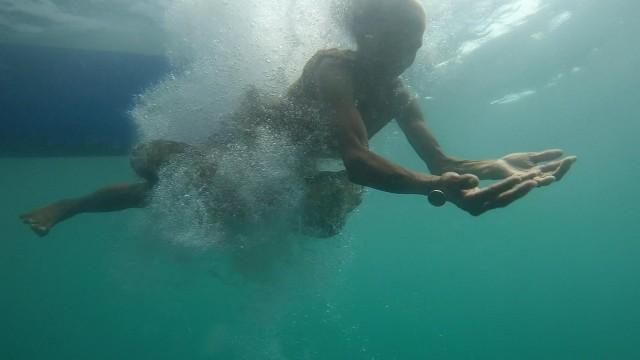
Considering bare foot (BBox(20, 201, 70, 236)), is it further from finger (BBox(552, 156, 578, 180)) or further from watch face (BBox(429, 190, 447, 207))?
finger (BBox(552, 156, 578, 180))

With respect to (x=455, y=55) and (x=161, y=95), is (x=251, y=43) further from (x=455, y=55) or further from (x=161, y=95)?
(x=455, y=55)

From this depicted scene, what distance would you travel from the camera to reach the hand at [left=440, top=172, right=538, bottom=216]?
268 centimetres

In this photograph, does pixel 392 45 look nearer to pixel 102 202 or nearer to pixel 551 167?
pixel 551 167

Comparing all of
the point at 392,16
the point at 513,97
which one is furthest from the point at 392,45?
the point at 513,97

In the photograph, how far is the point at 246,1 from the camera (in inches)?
293

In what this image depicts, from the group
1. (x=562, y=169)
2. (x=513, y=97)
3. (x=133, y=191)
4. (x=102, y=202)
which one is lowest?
(x=102, y=202)

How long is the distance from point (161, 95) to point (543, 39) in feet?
47.9

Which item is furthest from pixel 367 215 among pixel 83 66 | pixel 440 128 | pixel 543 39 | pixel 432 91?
pixel 83 66

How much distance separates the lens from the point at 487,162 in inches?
164

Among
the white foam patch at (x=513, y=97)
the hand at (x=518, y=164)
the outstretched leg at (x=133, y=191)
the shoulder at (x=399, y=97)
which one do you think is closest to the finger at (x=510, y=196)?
the hand at (x=518, y=164)

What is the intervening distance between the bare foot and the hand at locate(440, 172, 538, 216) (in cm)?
477

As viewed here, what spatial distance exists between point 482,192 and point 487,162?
1.61 metres

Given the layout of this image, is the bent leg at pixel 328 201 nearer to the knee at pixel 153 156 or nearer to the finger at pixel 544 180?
the knee at pixel 153 156

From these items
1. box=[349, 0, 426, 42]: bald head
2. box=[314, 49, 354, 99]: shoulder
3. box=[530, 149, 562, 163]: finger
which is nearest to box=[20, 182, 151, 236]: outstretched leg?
box=[314, 49, 354, 99]: shoulder
